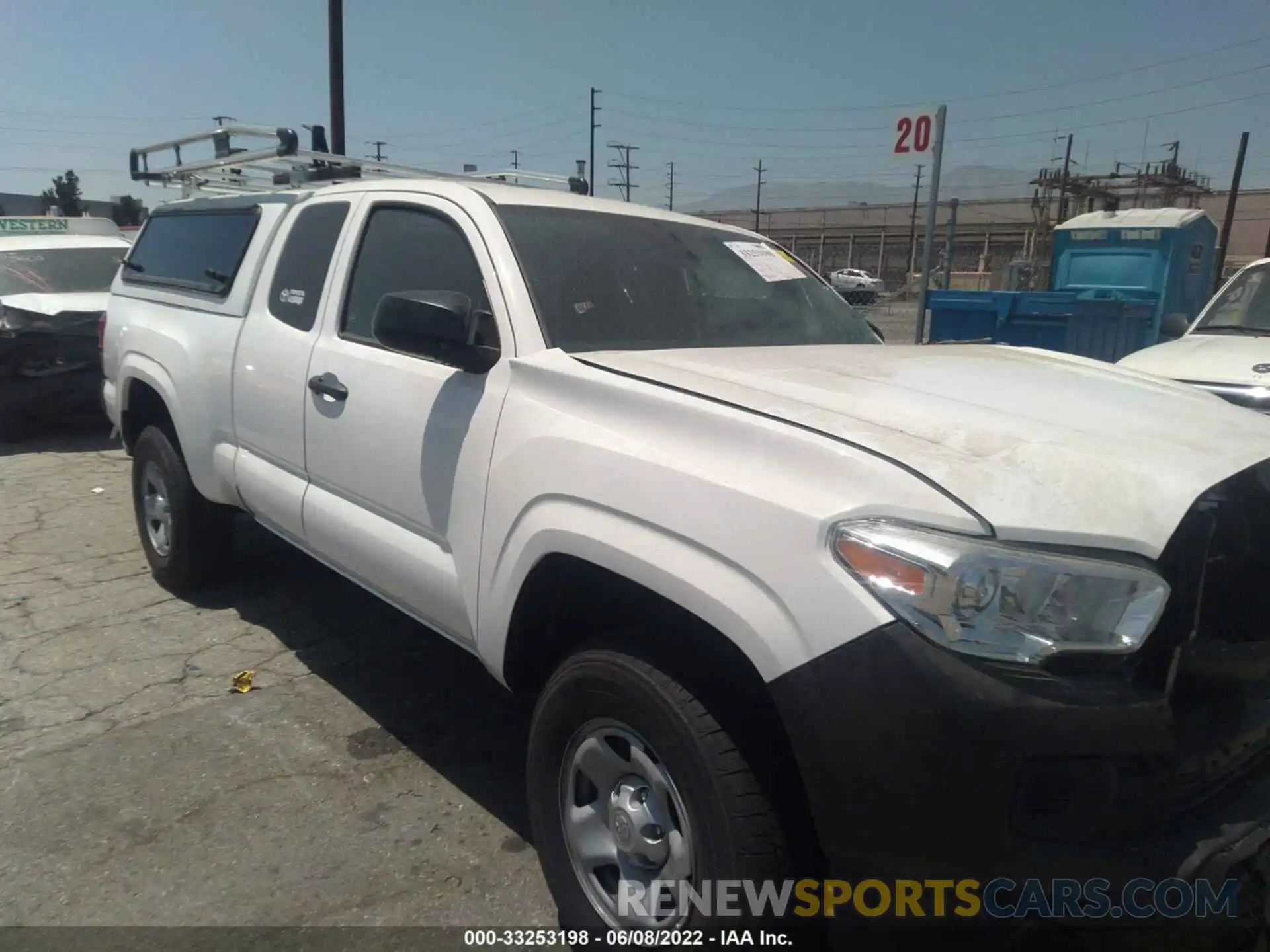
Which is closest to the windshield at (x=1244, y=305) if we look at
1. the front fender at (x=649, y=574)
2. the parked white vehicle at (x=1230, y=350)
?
the parked white vehicle at (x=1230, y=350)

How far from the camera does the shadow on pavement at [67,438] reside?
825cm

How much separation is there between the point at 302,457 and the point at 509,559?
1.36 m

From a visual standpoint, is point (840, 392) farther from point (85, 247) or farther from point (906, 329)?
point (906, 329)

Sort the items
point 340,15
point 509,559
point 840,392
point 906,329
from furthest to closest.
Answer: point 906,329, point 340,15, point 509,559, point 840,392

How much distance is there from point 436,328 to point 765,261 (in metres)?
1.56

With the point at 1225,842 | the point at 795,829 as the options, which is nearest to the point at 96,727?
the point at 795,829

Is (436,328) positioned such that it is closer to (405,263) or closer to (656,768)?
(405,263)

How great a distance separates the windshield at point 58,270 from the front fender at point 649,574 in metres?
8.25

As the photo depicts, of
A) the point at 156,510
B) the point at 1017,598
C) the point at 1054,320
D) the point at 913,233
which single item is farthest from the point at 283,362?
the point at 913,233

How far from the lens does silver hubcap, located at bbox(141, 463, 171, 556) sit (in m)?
4.53

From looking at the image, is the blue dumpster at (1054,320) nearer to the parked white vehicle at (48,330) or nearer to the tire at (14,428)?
the parked white vehicle at (48,330)

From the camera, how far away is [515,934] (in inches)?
96.7

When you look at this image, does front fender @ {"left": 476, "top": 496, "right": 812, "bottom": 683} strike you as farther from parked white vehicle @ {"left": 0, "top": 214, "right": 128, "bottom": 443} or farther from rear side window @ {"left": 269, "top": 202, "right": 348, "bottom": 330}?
parked white vehicle @ {"left": 0, "top": 214, "right": 128, "bottom": 443}

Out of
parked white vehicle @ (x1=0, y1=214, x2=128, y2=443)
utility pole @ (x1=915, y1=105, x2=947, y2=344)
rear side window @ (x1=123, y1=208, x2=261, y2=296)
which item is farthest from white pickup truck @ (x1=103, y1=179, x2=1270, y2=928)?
parked white vehicle @ (x1=0, y1=214, x2=128, y2=443)
